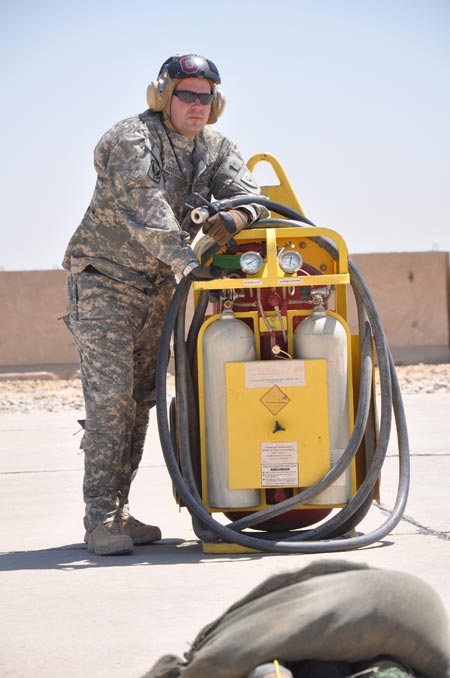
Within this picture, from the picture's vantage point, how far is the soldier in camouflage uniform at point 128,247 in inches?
151

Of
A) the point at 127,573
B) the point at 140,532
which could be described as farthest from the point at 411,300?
the point at 127,573

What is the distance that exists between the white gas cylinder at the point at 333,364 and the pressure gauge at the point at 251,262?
27 centimetres

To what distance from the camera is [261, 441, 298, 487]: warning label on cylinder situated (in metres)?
3.71

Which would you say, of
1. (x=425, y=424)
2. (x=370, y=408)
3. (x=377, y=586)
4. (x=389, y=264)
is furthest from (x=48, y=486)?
(x=389, y=264)

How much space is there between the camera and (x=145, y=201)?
3.79 meters

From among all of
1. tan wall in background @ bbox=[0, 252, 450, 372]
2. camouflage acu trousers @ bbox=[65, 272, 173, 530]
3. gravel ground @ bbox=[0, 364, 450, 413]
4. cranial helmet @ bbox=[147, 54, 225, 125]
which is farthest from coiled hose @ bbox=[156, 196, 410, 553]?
tan wall in background @ bbox=[0, 252, 450, 372]

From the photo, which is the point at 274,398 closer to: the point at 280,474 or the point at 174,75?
the point at 280,474

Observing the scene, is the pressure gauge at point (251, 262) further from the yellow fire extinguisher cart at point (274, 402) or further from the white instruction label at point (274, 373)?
the white instruction label at point (274, 373)

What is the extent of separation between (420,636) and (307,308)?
6.68 feet

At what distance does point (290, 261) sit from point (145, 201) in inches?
22.2

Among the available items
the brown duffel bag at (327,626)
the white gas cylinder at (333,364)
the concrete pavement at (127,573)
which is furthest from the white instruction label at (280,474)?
the brown duffel bag at (327,626)

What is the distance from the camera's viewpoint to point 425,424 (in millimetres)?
7758

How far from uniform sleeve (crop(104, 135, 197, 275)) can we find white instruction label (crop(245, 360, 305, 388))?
0.43 meters

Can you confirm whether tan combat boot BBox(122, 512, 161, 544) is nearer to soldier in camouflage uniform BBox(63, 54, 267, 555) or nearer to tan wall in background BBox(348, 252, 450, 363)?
soldier in camouflage uniform BBox(63, 54, 267, 555)
